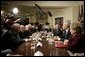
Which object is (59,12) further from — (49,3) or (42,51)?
(42,51)

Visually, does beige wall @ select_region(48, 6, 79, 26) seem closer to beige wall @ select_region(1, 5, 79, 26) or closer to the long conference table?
beige wall @ select_region(1, 5, 79, 26)

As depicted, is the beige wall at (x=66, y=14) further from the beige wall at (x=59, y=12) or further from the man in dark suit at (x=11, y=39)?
the man in dark suit at (x=11, y=39)

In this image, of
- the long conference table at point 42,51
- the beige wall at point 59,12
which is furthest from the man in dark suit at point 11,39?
the beige wall at point 59,12

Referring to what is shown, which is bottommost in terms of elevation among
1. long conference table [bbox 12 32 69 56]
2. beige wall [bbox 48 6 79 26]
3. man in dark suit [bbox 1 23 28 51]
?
long conference table [bbox 12 32 69 56]

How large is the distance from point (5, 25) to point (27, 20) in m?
0.17

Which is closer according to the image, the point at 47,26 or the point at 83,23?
the point at 83,23

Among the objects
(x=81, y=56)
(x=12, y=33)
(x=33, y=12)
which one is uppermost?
(x=33, y=12)

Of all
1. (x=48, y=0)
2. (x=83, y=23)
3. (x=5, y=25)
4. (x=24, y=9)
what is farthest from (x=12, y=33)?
(x=83, y=23)

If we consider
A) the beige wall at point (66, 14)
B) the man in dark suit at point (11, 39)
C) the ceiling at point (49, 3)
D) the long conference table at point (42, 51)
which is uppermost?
the ceiling at point (49, 3)

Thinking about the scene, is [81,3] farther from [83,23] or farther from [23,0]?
[23,0]

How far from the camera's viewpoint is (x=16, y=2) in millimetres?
1130

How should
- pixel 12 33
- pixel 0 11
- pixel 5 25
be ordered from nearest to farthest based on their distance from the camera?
pixel 0 11 → pixel 5 25 → pixel 12 33

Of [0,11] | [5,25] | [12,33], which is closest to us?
[0,11]

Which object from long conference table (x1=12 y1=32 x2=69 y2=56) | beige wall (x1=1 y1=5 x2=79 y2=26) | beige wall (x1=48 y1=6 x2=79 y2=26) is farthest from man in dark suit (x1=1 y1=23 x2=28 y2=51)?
beige wall (x1=48 y1=6 x2=79 y2=26)
